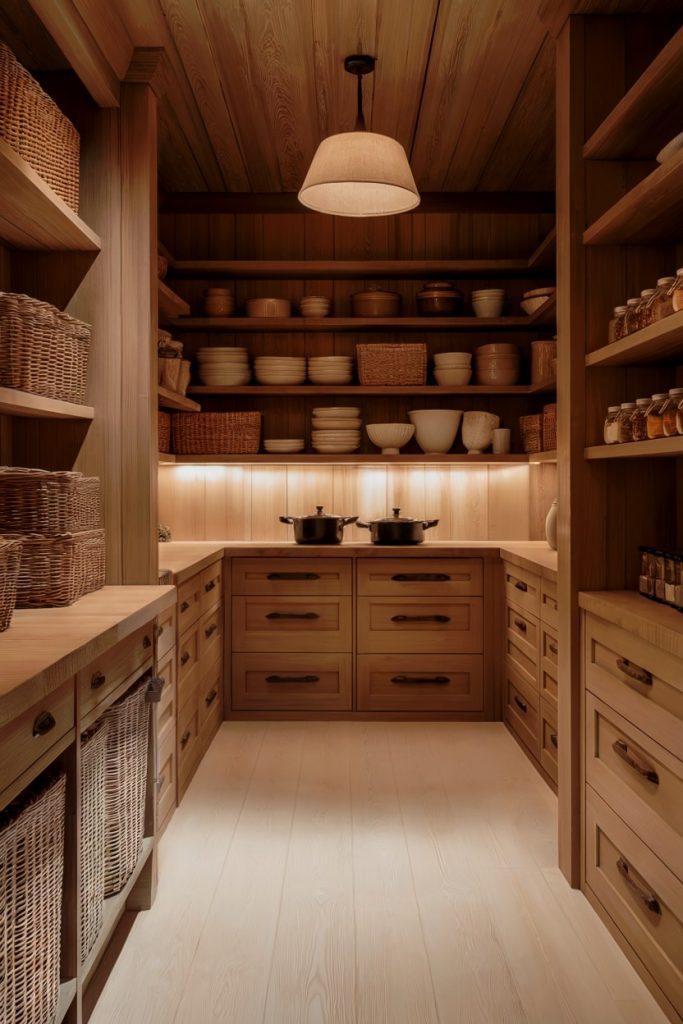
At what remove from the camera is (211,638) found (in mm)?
4000

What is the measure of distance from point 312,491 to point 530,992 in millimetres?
3230

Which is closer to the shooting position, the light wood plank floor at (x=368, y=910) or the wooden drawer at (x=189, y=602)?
the light wood plank floor at (x=368, y=910)

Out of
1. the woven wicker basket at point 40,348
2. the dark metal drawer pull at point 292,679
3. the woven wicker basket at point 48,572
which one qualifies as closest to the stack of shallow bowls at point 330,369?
the dark metal drawer pull at point 292,679

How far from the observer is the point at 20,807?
1481 mm

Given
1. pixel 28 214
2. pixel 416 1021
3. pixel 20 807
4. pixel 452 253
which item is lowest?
pixel 416 1021

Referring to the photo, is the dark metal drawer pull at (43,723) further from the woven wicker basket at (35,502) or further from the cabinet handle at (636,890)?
the cabinet handle at (636,890)

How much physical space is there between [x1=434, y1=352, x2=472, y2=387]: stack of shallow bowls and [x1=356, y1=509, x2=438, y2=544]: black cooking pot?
0.77 m

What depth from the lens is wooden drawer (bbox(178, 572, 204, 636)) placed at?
3252 millimetres

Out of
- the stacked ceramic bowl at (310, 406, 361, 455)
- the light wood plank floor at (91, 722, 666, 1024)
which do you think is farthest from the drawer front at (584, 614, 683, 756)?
the stacked ceramic bowl at (310, 406, 361, 455)

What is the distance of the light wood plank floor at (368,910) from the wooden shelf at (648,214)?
188cm

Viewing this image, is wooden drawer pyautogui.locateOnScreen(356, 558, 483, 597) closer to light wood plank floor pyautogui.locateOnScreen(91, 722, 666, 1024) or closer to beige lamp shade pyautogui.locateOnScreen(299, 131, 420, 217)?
light wood plank floor pyautogui.locateOnScreen(91, 722, 666, 1024)

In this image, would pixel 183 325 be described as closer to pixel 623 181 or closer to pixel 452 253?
pixel 452 253

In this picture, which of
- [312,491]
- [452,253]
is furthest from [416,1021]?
[452,253]

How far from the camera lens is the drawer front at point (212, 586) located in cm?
379
